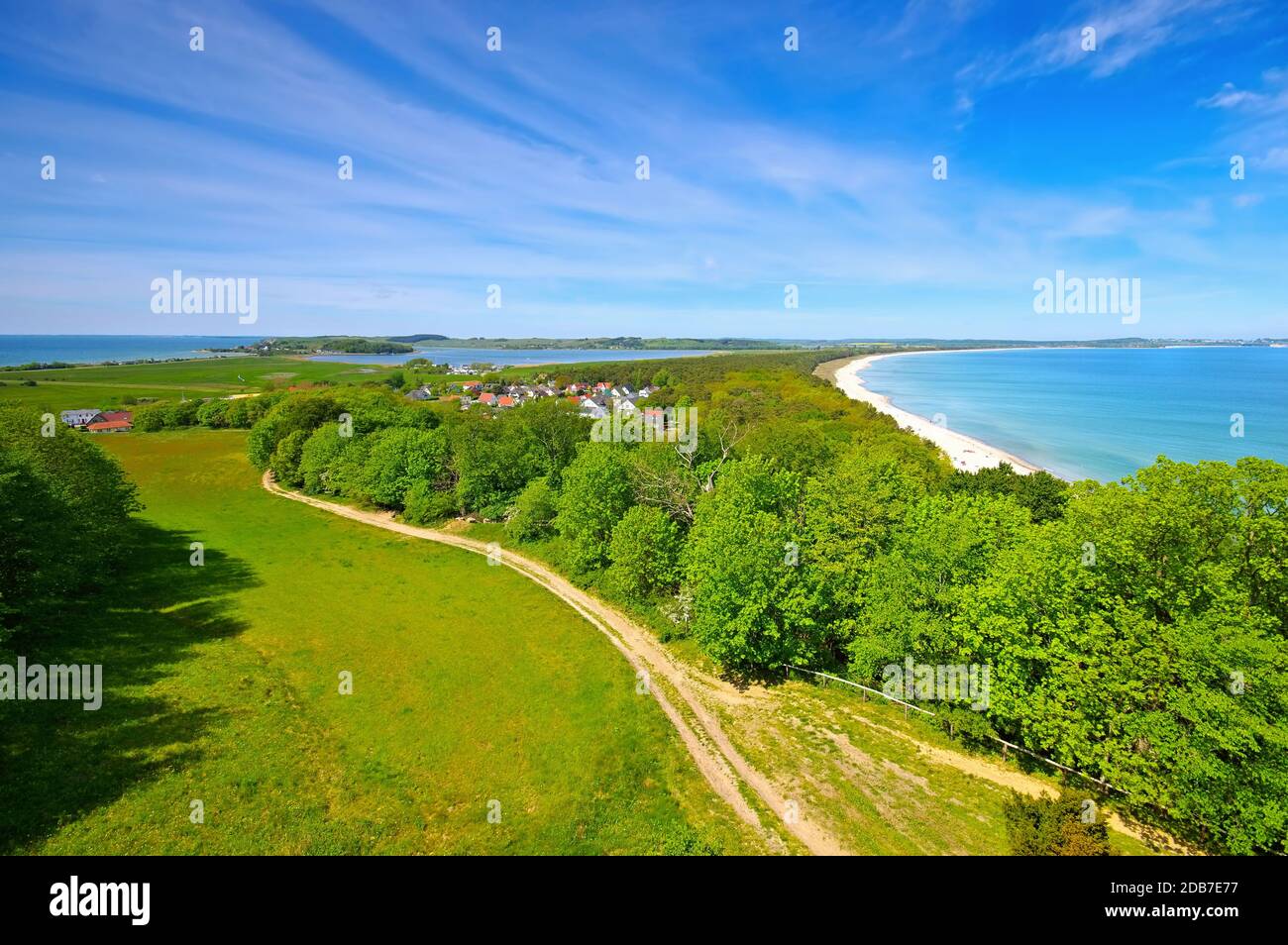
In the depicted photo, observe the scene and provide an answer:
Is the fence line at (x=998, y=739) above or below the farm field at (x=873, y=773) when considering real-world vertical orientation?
above

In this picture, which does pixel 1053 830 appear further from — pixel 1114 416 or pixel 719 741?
pixel 1114 416

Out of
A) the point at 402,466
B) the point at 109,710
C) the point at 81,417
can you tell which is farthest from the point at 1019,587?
the point at 81,417

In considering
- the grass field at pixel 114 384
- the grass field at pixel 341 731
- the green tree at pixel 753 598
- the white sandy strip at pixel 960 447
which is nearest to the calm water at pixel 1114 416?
the white sandy strip at pixel 960 447

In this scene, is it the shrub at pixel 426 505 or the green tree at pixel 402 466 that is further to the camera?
the green tree at pixel 402 466

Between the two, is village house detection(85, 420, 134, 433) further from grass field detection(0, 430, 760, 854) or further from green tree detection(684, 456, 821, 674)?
green tree detection(684, 456, 821, 674)

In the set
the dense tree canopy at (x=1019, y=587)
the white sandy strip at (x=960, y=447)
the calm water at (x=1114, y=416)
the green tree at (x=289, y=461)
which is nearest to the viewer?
the dense tree canopy at (x=1019, y=587)

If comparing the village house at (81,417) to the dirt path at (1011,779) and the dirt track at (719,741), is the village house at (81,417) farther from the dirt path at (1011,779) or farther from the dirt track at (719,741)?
the dirt path at (1011,779)

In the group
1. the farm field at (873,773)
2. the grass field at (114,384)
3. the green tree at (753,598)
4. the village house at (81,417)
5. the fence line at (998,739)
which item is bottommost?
the farm field at (873,773)

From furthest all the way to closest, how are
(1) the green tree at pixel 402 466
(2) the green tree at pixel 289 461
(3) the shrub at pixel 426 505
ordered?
(2) the green tree at pixel 289 461
(1) the green tree at pixel 402 466
(3) the shrub at pixel 426 505
